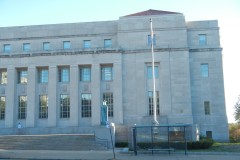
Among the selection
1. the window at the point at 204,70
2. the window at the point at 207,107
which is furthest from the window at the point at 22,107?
the window at the point at 204,70

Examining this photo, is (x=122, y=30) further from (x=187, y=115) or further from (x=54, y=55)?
(x=187, y=115)

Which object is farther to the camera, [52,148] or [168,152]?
[52,148]

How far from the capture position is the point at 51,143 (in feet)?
107

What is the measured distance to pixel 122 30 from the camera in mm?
47969

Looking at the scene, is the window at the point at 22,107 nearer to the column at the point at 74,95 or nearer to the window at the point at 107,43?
the column at the point at 74,95

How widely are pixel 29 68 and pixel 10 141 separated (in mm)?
15779

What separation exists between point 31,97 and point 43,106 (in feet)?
6.86

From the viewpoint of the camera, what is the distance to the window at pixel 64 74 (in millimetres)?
47819

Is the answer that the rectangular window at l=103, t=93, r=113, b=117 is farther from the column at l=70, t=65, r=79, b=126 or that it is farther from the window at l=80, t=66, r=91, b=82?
the column at l=70, t=65, r=79, b=126

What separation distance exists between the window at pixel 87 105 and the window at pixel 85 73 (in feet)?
8.53

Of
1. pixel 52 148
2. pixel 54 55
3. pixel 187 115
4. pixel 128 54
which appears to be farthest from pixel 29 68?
pixel 187 115

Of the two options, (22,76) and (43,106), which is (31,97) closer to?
(43,106)

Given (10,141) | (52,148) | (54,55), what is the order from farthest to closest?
(54,55), (10,141), (52,148)

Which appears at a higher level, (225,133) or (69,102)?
(69,102)
